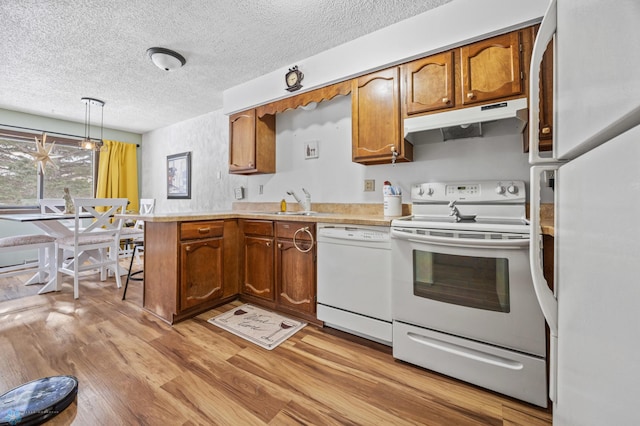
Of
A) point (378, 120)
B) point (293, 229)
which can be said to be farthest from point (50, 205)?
point (378, 120)

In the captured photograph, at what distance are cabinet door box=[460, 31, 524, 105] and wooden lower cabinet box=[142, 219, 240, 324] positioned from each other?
2.25m

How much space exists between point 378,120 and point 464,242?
3.95ft

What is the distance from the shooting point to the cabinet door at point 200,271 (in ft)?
7.45

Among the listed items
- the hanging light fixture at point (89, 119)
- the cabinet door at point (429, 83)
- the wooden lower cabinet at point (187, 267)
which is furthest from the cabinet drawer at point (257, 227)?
the hanging light fixture at point (89, 119)

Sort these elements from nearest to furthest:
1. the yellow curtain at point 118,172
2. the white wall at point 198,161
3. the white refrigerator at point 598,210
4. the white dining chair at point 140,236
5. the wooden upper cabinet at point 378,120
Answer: the white refrigerator at point 598,210 < the wooden upper cabinet at point 378,120 < the white dining chair at point 140,236 < the white wall at point 198,161 < the yellow curtain at point 118,172

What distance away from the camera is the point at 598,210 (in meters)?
0.43

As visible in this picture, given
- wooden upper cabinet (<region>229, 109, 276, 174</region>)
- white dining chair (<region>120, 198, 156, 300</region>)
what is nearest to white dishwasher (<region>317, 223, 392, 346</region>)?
wooden upper cabinet (<region>229, 109, 276, 174</region>)

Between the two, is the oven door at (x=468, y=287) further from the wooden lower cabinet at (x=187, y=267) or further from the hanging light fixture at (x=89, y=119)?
the hanging light fixture at (x=89, y=119)

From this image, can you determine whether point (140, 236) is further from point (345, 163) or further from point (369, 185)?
point (369, 185)

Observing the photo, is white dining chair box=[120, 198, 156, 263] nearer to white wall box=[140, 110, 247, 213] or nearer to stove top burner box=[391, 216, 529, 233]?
white wall box=[140, 110, 247, 213]

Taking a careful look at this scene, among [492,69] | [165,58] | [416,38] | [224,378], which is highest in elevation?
[165,58]

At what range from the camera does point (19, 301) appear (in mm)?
2701

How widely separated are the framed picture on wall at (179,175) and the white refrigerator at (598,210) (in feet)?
15.6

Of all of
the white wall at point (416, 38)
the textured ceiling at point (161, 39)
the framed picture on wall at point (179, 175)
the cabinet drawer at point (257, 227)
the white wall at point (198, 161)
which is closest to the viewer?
the white wall at point (416, 38)
